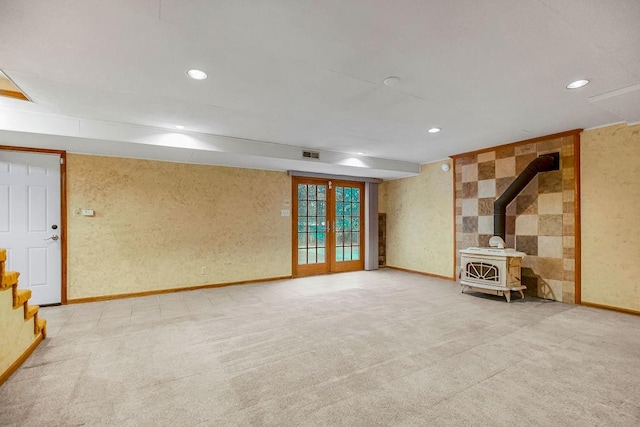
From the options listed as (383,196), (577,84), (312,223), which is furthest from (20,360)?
(383,196)

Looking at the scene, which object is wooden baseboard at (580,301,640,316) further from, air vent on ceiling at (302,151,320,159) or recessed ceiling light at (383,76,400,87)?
air vent on ceiling at (302,151,320,159)

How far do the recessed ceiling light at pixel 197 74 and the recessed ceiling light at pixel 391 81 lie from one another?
1.55 metres

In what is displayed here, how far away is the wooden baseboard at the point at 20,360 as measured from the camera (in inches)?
88.2

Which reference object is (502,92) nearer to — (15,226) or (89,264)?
(89,264)

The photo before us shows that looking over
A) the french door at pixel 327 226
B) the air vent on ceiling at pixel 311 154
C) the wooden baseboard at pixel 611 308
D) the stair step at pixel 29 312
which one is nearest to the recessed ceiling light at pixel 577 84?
the wooden baseboard at pixel 611 308

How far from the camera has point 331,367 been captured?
2439 mm

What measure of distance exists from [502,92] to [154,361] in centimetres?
402

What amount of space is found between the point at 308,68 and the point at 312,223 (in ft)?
14.2

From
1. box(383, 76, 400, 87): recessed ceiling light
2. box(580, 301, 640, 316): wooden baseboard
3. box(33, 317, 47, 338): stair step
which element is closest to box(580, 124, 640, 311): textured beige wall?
box(580, 301, 640, 316): wooden baseboard

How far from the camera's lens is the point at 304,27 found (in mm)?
1867

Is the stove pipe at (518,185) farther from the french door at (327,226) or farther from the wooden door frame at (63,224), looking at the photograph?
the wooden door frame at (63,224)

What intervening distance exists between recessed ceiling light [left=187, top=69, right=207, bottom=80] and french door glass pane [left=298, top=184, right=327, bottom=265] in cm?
387

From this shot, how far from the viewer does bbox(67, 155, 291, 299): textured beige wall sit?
Result: 14.6ft

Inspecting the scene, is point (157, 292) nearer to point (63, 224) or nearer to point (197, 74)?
point (63, 224)
